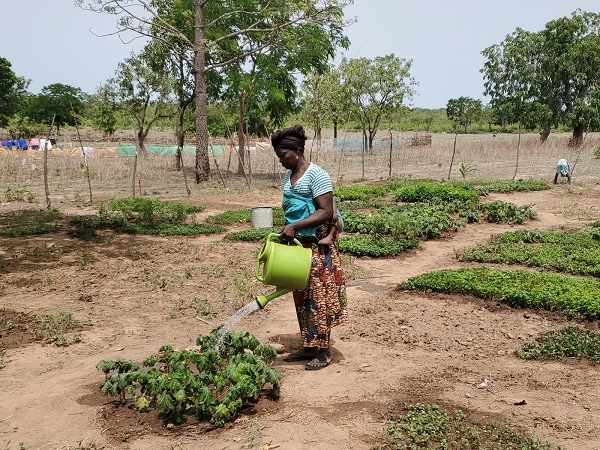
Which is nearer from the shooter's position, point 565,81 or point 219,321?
point 219,321

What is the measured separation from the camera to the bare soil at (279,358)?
123 inches

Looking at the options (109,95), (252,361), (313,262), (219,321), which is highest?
(109,95)

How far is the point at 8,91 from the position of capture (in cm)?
3456

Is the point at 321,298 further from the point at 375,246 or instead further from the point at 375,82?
the point at 375,82

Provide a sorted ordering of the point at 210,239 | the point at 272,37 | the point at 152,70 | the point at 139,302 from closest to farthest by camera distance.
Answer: the point at 139,302
the point at 210,239
the point at 272,37
the point at 152,70

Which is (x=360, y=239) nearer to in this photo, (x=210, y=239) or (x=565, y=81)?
(x=210, y=239)

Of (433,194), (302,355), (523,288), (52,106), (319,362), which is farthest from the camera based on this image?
(52,106)

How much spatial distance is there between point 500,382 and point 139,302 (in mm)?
3717

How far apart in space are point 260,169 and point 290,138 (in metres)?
18.6

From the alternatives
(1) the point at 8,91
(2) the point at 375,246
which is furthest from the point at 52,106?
(2) the point at 375,246

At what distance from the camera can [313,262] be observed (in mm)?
3828

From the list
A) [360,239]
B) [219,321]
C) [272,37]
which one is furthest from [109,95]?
[219,321]

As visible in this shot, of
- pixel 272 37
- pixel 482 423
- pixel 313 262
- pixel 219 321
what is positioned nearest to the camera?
pixel 482 423

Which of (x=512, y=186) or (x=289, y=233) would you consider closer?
(x=289, y=233)
